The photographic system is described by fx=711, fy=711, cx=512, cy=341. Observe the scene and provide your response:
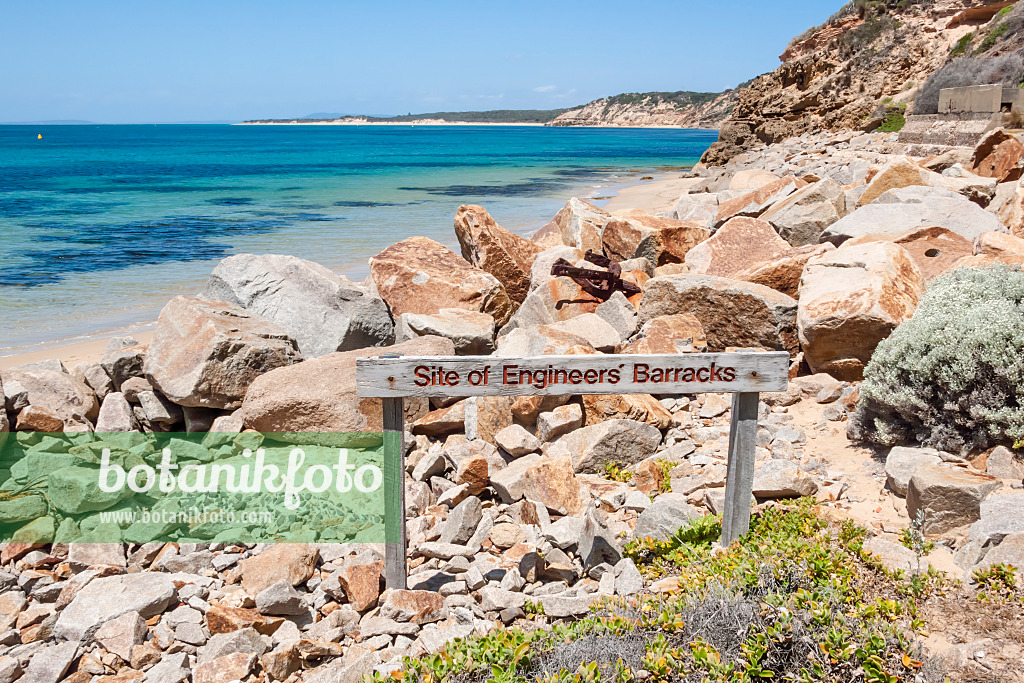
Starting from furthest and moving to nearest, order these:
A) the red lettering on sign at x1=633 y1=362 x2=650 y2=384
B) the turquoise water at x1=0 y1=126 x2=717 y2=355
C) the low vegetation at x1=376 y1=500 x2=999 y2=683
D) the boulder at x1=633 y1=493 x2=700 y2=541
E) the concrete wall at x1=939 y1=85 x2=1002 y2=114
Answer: the concrete wall at x1=939 y1=85 x2=1002 y2=114, the turquoise water at x1=0 y1=126 x2=717 y2=355, the boulder at x1=633 y1=493 x2=700 y2=541, the red lettering on sign at x1=633 y1=362 x2=650 y2=384, the low vegetation at x1=376 y1=500 x2=999 y2=683

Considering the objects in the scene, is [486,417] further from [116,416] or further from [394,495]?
[116,416]

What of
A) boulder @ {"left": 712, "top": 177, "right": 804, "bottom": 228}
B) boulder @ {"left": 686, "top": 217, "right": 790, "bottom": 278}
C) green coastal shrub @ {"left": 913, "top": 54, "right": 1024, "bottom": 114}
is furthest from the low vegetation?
green coastal shrub @ {"left": 913, "top": 54, "right": 1024, "bottom": 114}

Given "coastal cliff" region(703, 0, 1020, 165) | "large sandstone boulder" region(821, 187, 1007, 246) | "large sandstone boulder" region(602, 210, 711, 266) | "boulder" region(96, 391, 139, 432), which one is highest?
"coastal cliff" region(703, 0, 1020, 165)

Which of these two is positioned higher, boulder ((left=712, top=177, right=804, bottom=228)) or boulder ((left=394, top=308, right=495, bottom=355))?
boulder ((left=712, top=177, right=804, bottom=228))

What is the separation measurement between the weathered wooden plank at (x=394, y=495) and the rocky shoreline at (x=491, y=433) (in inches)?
4.8

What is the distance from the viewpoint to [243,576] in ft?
12.6

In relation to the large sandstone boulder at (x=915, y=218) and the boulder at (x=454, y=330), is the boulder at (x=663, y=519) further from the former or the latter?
the large sandstone boulder at (x=915, y=218)

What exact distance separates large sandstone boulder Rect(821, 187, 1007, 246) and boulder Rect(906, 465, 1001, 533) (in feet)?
13.6

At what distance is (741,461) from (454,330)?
3386 millimetres

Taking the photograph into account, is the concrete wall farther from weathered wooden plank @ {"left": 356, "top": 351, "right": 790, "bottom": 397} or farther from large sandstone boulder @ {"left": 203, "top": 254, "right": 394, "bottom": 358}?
weathered wooden plank @ {"left": 356, "top": 351, "right": 790, "bottom": 397}

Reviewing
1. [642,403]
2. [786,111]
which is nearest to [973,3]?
[786,111]

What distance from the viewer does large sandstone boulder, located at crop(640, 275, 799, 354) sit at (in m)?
5.99

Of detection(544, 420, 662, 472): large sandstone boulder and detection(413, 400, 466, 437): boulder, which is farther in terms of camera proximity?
detection(413, 400, 466, 437): boulder

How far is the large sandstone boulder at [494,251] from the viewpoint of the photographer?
27.9ft
